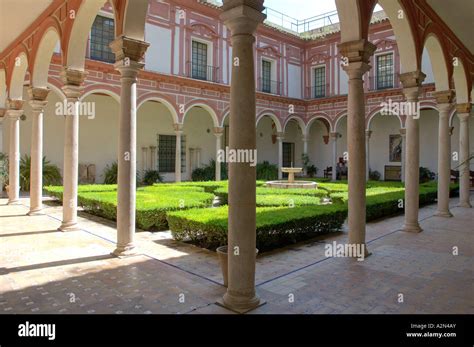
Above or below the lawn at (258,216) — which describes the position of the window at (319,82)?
above

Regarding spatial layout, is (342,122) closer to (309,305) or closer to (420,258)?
(420,258)

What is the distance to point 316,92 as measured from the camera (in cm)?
2317

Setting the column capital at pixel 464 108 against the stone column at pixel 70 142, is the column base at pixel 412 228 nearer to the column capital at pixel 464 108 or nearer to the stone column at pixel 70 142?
the column capital at pixel 464 108

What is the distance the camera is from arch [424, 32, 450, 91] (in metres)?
8.92

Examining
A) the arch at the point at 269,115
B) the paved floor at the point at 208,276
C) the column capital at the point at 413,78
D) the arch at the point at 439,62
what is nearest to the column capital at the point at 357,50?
the column capital at the point at 413,78

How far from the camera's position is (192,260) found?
215 inches

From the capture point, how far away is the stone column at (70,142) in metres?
7.19

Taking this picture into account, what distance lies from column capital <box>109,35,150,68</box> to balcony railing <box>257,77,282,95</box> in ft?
52.8

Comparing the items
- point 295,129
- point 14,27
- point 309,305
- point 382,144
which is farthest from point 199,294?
point 295,129

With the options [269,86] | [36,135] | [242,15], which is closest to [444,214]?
[242,15]

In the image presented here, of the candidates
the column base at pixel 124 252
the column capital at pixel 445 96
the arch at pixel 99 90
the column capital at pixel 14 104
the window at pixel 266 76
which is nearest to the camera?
the column base at pixel 124 252

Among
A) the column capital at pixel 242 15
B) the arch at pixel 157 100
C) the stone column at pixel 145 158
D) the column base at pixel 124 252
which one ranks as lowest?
the column base at pixel 124 252

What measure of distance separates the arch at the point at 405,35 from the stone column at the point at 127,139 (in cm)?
476

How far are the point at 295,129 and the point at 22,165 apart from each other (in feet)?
57.8
